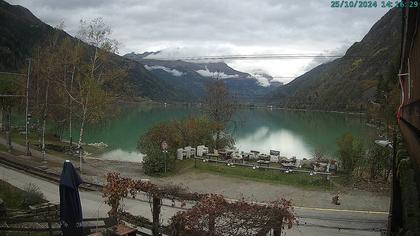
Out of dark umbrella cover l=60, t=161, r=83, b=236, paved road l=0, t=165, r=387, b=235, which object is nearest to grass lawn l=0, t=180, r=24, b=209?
paved road l=0, t=165, r=387, b=235

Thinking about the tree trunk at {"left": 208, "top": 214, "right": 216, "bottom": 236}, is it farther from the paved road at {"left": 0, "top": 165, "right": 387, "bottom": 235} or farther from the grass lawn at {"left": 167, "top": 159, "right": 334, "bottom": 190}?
the grass lawn at {"left": 167, "top": 159, "right": 334, "bottom": 190}

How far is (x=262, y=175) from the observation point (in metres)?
27.2

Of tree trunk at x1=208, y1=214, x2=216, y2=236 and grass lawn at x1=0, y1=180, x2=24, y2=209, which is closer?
tree trunk at x1=208, y1=214, x2=216, y2=236

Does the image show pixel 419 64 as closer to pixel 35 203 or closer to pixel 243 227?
pixel 243 227

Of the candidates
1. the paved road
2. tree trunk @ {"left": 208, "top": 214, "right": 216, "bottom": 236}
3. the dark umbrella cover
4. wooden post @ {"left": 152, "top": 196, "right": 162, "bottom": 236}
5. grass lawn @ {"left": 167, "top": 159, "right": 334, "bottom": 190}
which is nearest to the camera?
tree trunk @ {"left": 208, "top": 214, "right": 216, "bottom": 236}

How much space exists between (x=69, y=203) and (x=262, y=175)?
55.8 feet

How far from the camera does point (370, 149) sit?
94.3ft

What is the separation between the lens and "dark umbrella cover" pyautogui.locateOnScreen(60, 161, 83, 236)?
1175 centimetres

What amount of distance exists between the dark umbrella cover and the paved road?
5020 millimetres

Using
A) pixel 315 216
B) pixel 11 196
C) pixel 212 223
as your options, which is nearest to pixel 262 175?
pixel 315 216

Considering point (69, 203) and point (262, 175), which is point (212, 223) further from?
point (262, 175)

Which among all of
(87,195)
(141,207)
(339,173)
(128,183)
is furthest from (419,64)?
(339,173)

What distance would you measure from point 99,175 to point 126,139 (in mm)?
38992

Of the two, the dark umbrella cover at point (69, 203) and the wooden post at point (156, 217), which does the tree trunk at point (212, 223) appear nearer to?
the wooden post at point (156, 217)
